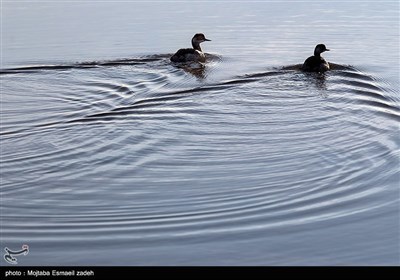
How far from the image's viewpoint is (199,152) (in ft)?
36.5

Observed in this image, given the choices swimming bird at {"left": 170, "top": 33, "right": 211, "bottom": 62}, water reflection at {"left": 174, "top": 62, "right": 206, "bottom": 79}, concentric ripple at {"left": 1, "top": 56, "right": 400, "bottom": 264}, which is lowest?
concentric ripple at {"left": 1, "top": 56, "right": 400, "bottom": 264}

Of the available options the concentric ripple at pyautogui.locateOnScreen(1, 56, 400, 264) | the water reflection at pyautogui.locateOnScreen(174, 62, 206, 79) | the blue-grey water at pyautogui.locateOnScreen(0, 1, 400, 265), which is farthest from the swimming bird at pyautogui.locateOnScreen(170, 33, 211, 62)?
the concentric ripple at pyautogui.locateOnScreen(1, 56, 400, 264)

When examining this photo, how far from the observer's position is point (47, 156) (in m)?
10.8

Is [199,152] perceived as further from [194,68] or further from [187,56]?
[187,56]

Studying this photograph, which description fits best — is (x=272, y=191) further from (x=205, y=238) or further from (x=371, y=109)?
(x=371, y=109)

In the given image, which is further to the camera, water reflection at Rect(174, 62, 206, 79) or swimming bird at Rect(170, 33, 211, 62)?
swimming bird at Rect(170, 33, 211, 62)

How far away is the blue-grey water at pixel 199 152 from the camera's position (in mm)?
8148

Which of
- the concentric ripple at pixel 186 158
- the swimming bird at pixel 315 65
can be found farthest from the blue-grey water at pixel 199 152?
the swimming bird at pixel 315 65

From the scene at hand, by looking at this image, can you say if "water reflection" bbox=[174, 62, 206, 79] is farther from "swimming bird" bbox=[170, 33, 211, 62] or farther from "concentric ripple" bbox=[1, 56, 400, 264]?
"concentric ripple" bbox=[1, 56, 400, 264]

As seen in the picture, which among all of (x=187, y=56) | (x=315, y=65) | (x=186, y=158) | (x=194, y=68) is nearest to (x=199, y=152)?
(x=186, y=158)

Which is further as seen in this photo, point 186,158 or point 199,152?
point 199,152

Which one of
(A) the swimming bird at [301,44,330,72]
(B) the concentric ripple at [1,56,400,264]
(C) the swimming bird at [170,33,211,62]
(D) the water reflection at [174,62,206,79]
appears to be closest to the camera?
(B) the concentric ripple at [1,56,400,264]

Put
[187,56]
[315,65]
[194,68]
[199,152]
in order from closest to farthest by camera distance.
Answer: [199,152] → [315,65] → [194,68] → [187,56]

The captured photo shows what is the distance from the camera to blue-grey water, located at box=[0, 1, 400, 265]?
815cm
